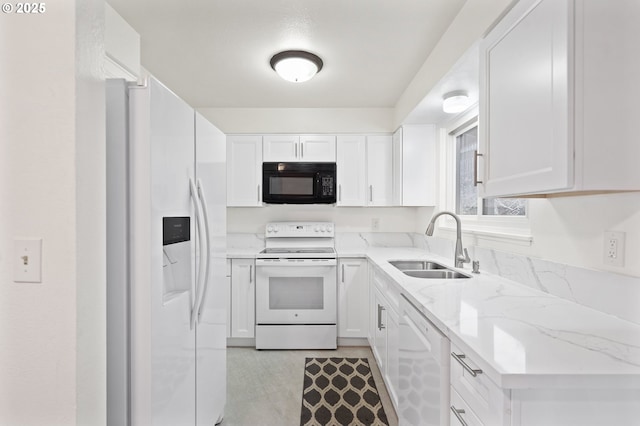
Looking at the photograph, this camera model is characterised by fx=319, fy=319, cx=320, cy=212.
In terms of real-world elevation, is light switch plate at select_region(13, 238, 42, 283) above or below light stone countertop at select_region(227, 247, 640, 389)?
above

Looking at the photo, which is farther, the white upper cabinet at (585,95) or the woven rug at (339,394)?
the woven rug at (339,394)

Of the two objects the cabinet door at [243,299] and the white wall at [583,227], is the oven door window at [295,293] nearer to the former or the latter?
the cabinet door at [243,299]

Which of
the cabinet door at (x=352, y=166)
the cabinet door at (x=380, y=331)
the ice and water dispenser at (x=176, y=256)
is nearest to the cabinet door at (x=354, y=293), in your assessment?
the cabinet door at (x=380, y=331)

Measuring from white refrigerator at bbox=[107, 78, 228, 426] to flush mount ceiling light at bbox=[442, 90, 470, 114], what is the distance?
1.69 metres

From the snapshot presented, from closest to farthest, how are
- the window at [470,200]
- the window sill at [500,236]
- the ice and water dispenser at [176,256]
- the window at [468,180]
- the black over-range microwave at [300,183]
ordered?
the ice and water dispenser at [176,256] < the window sill at [500,236] < the window at [470,200] < the window at [468,180] < the black over-range microwave at [300,183]

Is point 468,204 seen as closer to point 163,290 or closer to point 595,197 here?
point 595,197

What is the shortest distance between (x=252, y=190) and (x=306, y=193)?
21.9 inches

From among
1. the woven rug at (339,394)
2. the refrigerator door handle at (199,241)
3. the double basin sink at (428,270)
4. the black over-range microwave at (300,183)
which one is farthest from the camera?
the black over-range microwave at (300,183)

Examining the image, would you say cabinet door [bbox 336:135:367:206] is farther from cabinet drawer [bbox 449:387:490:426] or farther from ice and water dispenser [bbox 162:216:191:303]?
cabinet drawer [bbox 449:387:490:426]

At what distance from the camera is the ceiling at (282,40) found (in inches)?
66.5

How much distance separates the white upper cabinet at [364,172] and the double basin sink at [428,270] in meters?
0.86

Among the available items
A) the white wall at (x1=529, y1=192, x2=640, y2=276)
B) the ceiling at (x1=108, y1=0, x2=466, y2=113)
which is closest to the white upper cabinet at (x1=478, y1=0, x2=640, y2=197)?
the white wall at (x1=529, y1=192, x2=640, y2=276)

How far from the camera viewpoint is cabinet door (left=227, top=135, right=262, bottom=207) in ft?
10.6

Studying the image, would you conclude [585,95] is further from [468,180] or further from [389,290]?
[468,180]
